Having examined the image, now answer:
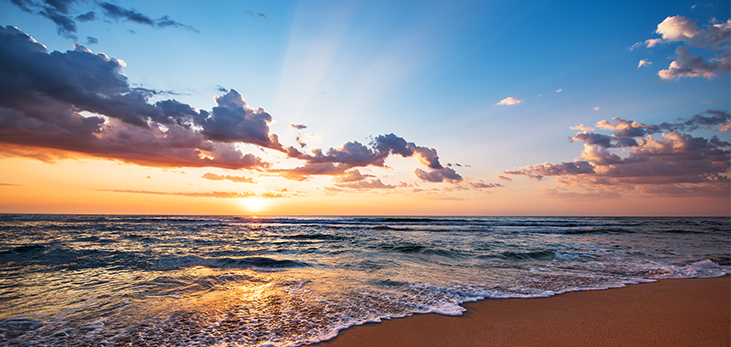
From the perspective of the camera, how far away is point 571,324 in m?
5.20

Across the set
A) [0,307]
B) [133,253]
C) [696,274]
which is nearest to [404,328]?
[0,307]

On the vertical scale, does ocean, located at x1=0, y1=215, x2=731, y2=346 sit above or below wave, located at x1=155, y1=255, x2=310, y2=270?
above

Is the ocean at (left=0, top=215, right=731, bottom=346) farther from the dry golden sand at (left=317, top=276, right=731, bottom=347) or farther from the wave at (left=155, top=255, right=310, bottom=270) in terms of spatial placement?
the dry golden sand at (left=317, top=276, right=731, bottom=347)

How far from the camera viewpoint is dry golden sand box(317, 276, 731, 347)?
179 inches

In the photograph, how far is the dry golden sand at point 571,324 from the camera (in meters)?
4.54

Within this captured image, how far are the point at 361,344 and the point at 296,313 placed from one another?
1733mm

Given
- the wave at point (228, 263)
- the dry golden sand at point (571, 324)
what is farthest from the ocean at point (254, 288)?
the dry golden sand at point (571, 324)

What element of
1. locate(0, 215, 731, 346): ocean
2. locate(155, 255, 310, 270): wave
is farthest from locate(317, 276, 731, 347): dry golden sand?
locate(155, 255, 310, 270): wave

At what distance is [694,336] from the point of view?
4.66 meters

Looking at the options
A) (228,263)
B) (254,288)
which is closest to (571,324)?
(254,288)

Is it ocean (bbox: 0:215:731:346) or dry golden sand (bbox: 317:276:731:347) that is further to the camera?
ocean (bbox: 0:215:731:346)

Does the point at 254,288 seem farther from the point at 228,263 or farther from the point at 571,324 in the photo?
the point at 571,324

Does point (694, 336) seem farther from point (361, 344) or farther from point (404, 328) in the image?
point (361, 344)

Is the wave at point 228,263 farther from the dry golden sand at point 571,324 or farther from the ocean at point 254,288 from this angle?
the dry golden sand at point 571,324
